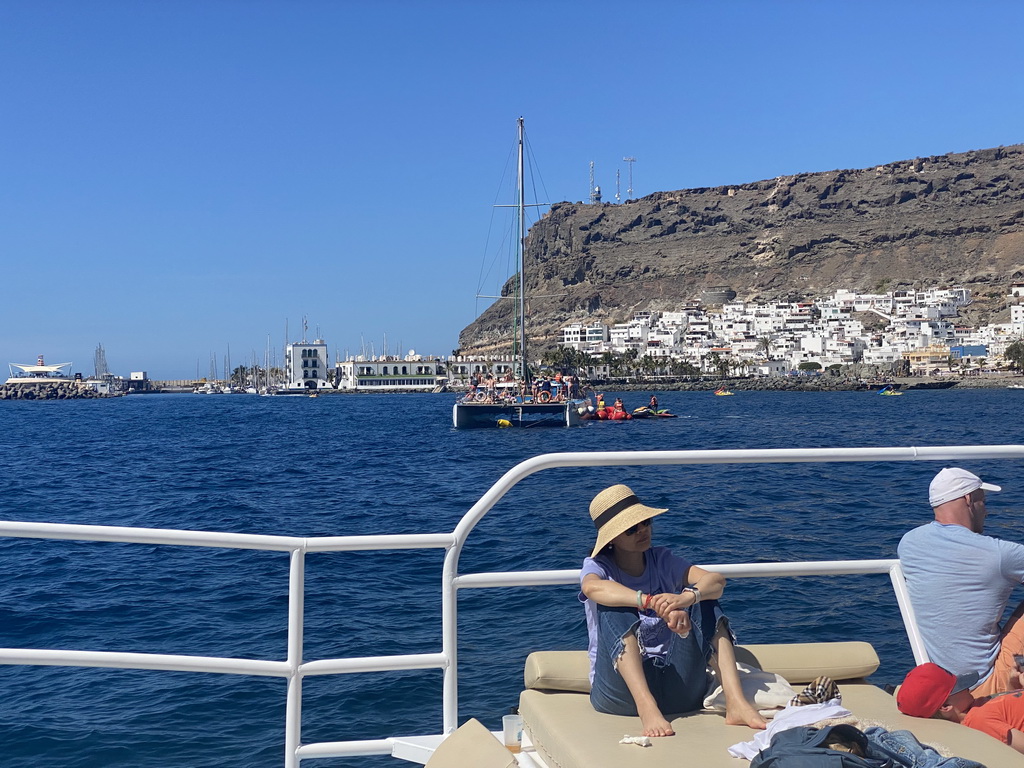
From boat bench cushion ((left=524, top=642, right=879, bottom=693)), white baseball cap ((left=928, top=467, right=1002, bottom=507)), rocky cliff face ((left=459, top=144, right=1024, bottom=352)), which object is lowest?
boat bench cushion ((left=524, top=642, right=879, bottom=693))

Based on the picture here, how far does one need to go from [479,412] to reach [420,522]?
33857mm

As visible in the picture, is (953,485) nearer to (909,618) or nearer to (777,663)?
(909,618)

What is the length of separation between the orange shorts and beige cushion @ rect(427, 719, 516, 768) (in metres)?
1.52

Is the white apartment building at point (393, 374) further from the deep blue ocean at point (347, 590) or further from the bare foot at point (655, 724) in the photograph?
the bare foot at point (655, 724)

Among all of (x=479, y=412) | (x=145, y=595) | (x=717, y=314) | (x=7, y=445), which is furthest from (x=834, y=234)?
(x=145, y=595)

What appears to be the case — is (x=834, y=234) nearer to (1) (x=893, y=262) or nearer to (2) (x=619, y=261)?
(1) (x=893, y=262)

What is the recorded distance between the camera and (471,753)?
250cm

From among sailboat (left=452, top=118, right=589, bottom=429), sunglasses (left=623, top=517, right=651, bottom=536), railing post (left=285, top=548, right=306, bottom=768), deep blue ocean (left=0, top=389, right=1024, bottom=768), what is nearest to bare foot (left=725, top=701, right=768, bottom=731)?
sunglasses (left=623, top=517, right=651, bottom=536)

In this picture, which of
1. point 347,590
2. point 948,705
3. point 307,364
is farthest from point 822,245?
point 948,705

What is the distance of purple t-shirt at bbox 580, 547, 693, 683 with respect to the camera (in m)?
2.75

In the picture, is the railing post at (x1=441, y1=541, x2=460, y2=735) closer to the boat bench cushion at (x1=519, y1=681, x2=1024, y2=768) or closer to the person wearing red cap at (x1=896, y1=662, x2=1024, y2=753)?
the boat bench cushion at (x1=519, y1=681, x2=1024, y2=768)

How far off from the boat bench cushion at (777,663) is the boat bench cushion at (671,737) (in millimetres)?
47

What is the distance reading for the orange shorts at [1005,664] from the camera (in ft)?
9.50

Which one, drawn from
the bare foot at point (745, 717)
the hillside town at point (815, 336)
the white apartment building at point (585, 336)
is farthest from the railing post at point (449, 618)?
the white apartment building at point (585, 336)
